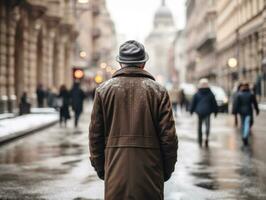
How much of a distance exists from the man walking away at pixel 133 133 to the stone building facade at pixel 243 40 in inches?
1536

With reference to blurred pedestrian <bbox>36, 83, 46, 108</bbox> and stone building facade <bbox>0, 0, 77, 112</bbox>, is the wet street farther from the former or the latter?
blurred pedestrian <bbox>36, 83, 46, 108</bbox>

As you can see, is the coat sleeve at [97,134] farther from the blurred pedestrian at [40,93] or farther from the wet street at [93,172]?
the blurred pedestrian at [40,93]

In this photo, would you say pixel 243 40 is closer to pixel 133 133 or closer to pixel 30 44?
pixel 30 44

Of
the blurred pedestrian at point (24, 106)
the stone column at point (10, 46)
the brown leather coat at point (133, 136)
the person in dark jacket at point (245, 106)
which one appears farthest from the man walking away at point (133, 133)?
the blurred pedestrian at point (24, 106)

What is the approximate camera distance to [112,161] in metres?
4.57

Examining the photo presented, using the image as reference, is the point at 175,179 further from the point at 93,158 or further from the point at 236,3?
the point at 236,3

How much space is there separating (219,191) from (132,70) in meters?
4.84

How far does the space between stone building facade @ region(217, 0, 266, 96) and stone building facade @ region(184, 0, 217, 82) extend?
5487mm

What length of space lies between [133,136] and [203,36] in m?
91.9

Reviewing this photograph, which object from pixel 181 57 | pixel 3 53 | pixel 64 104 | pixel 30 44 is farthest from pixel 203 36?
pixel 64 104

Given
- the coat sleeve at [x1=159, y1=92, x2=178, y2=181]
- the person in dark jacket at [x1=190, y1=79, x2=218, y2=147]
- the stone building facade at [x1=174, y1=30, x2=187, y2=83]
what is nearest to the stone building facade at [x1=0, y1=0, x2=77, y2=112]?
the person in dark jacket at [x1=190, y1=79, x2=218, y2=147]

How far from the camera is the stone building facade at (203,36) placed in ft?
281

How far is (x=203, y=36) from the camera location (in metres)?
95.4

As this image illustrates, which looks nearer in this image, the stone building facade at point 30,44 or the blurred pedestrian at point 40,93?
the stone building facade at point 30,44
